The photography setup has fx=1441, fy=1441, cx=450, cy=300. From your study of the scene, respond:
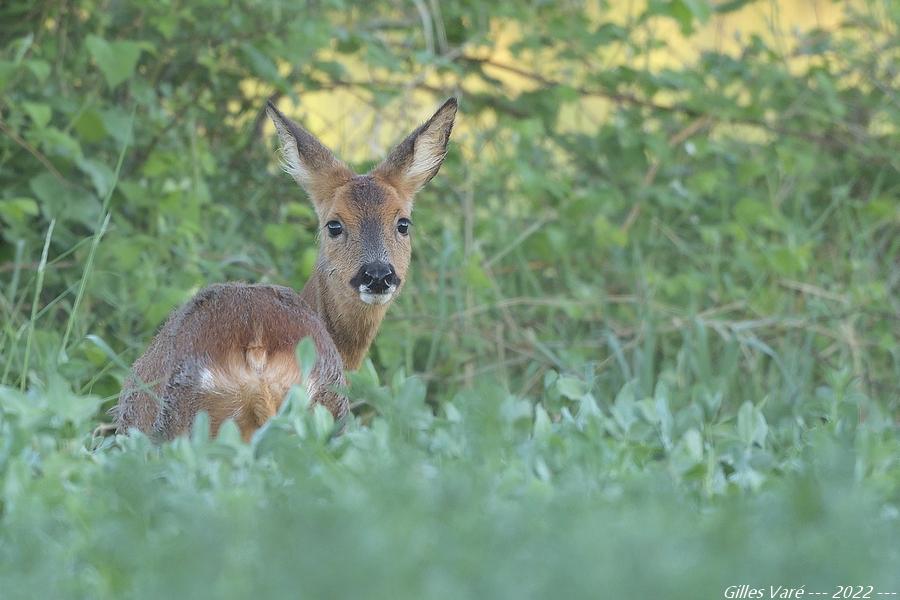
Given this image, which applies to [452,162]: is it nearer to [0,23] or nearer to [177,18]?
[177,18]

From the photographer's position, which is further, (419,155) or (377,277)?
(419,155)

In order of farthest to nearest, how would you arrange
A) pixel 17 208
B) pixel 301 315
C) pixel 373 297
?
1. pixel 17 208
2. pixel 373 297
3. pixel 301 315

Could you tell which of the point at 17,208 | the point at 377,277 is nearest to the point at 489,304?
the point at 377,277

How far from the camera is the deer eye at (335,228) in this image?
5.02 m

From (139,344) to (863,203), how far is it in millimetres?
3758

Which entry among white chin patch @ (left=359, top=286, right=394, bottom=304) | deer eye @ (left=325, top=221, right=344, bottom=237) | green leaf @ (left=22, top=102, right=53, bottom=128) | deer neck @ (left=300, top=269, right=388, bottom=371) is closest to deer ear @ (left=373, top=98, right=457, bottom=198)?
deer eye @ (left=325, top=221, right=344, bottom=237)

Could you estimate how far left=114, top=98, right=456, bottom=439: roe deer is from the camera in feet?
12.4

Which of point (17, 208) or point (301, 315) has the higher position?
point (17, 208)

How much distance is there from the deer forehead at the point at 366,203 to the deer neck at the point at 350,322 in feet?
0.85

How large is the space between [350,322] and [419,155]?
2.41 ft

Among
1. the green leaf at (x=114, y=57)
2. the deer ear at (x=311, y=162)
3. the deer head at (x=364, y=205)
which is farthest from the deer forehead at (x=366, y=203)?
the green leaf at (x=114, y=57)

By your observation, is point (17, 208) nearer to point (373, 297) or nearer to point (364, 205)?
point (364, 205)

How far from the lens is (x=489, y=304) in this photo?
249 inches

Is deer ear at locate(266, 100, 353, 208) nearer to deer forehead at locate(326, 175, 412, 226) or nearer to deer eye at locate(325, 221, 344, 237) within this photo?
deer forehead at locate(326, 175, 412, 226)
